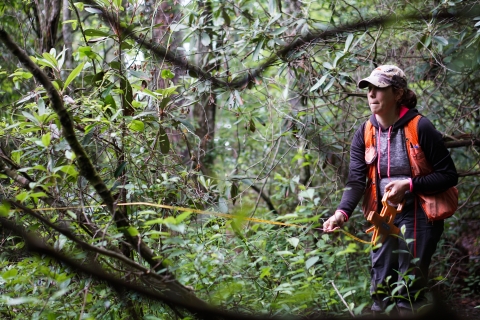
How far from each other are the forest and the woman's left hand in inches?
14.8

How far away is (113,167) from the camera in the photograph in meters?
3.23

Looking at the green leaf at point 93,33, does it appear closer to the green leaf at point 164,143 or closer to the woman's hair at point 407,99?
the green leaf at point 164,143

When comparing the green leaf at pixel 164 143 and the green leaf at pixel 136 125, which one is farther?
the green leaf at pixel 164 143

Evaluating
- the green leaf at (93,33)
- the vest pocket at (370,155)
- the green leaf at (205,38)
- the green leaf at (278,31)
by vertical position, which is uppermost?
the green leaf at (205,38)

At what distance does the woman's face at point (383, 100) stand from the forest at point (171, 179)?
2.19ft

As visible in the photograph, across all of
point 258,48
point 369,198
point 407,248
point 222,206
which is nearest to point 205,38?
point 258,48

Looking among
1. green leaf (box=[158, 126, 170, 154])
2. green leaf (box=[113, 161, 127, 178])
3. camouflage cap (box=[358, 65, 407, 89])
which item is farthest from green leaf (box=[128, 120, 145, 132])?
camouflage cap (box=[358, 65, 407, 89])

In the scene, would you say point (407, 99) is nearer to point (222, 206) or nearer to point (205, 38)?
point (222, 206)

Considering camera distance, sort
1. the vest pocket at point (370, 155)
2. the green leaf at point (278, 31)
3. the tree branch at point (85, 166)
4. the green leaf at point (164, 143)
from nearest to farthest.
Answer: the tree branch at point (85, 166) < the vest pocket at point (370, 155) < the green leaf at point (164, 143) < the green leaf at point (278, 31)

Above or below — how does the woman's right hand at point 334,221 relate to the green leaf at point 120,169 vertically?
below

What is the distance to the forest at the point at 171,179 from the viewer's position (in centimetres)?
231

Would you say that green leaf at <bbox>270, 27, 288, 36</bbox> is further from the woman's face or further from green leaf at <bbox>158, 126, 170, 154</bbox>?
green leaf at <bbox>158, 126, 170, 154</bbox>

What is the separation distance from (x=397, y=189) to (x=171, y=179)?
51.3 inches

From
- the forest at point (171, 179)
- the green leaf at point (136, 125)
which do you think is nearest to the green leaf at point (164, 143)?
the forest at point (171, 179)
